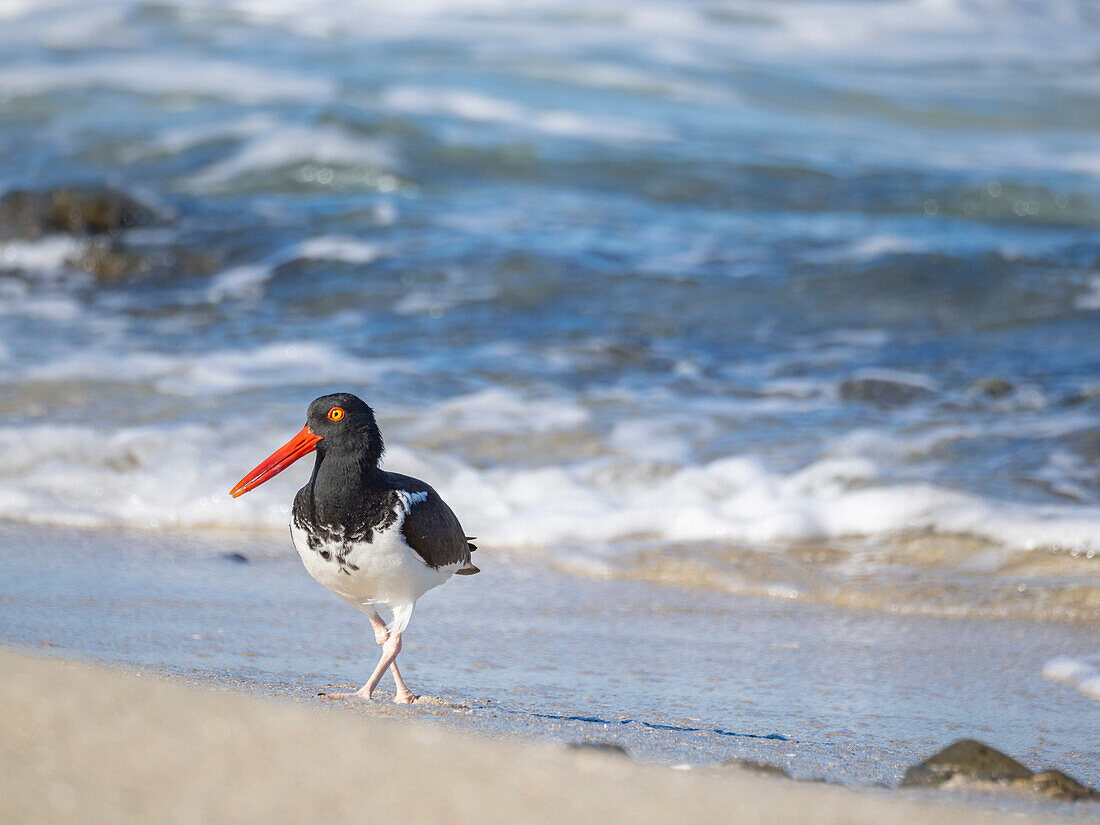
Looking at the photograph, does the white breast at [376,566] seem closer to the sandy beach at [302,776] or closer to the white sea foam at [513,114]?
the sandy beach at [302,776]

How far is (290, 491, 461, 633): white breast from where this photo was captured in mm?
3684

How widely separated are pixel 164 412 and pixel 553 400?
2.52m

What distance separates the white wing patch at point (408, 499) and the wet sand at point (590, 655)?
61cm

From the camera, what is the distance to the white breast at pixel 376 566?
12.1ft

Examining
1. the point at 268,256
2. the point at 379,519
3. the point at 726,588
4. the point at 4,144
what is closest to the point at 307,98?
the point at 4,144

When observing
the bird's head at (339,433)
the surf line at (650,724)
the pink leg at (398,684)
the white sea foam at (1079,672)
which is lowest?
the white sea foam at (1079,672)

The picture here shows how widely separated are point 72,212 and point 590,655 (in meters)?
9.85

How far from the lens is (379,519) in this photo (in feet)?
12.2

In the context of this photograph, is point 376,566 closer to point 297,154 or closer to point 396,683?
point 396,683

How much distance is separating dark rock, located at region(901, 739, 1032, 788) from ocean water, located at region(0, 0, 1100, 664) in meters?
1.80

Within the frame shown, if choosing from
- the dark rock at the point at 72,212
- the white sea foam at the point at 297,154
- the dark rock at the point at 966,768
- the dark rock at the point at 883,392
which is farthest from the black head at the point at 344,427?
the white sea foam at the point at 297,154

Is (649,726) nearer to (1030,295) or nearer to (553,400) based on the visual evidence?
(553,400)

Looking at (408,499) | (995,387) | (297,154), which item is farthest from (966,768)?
(297,154)

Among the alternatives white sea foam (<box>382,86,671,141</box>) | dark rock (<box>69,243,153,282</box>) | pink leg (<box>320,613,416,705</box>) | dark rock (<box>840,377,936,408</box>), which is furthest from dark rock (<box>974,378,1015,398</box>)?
white sea foam (<box>382,86,671,141</box>)
